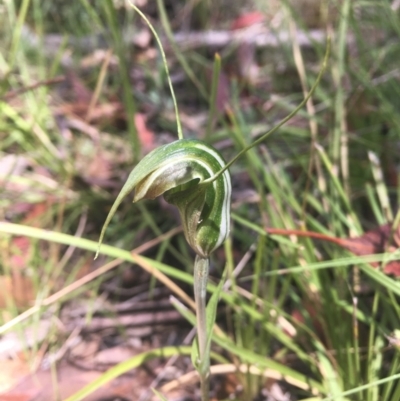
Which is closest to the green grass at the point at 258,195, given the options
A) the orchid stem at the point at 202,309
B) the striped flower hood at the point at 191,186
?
the orchid stem at the point at 202,309

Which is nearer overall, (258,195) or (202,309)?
(202,309)

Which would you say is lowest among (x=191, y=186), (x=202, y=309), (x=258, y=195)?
(x=258, y=195)

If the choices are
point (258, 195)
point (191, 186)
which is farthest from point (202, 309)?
point (258, 195)

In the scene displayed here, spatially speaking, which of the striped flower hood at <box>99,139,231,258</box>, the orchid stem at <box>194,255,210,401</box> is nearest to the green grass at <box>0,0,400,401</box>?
the orchid stem at <box>194,255,210,401</box>

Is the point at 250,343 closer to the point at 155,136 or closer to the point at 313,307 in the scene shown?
the point at 313,307

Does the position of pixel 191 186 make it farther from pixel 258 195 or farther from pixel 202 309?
pixel 258 195

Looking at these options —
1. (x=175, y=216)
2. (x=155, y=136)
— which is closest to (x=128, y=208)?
(x=175, y=216)
